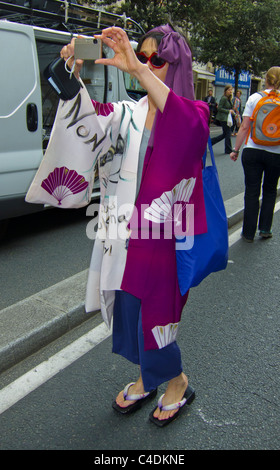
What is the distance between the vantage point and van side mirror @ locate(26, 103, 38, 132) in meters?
4.09

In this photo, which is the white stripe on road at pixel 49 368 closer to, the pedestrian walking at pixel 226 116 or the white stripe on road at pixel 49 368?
the white stripe on road at pixel 49 368

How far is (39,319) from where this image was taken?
2719mm

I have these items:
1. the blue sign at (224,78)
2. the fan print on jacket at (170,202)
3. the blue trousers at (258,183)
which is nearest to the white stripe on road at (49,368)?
the fan print on jacket at (170,202)

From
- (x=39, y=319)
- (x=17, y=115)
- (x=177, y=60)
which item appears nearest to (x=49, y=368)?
(x=39, y=319)

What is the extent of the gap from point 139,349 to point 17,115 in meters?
2.85

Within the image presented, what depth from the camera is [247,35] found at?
19172 millimetres

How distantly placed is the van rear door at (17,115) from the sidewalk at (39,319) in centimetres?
129

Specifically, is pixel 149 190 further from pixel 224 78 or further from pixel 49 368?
pixel 224 78

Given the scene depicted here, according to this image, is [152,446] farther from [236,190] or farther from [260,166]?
[236,190]

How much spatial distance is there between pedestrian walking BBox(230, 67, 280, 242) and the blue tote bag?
8.72 feet

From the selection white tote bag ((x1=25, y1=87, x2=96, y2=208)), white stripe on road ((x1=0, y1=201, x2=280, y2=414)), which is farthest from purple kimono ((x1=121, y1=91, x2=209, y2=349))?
white stripe on road ((x1=0, y1=201, x2=280, y2=414))

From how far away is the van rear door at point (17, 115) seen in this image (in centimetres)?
381

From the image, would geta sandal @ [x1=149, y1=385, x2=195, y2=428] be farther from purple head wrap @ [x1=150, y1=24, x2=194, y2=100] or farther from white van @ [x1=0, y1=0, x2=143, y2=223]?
white van @ [x1=0, y1=0, x2=143, y2=223]
